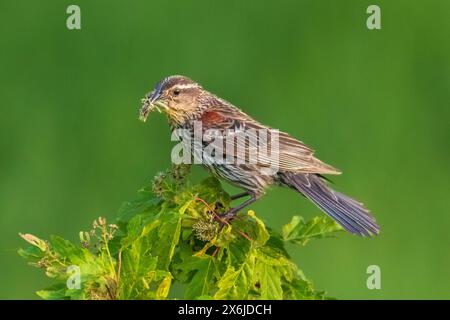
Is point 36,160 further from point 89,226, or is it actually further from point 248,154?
point 248,154

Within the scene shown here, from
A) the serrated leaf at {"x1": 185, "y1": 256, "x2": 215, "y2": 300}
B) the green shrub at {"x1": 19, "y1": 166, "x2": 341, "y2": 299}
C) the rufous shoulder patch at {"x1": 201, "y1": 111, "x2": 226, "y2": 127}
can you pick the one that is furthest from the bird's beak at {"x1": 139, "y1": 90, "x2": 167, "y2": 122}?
the serrated leaf at {"x1": 185, "y1": 256, "x2": 215, "y2": 300}

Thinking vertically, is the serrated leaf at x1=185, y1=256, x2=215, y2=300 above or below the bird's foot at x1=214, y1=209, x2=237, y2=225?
below

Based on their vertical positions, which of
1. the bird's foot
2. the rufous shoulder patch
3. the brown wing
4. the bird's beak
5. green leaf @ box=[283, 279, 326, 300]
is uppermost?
the bird's beak

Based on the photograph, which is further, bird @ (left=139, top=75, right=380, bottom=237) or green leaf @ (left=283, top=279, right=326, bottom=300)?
bird @ (left=139, top=75, right=380, bottom=237)

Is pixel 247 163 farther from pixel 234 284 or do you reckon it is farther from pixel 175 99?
pixel 234 284

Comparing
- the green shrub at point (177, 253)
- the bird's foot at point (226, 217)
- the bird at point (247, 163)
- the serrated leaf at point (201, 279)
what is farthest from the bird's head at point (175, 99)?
the serrated leaf at point (201, 279)

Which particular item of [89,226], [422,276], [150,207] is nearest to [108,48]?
[89,226]

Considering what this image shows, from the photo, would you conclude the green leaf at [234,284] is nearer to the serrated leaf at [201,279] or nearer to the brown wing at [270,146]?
the serrated leaf at [201,279]

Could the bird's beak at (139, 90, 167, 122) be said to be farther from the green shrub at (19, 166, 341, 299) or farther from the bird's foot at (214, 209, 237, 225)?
the bird's foot at (214, 209, 237, 225)
